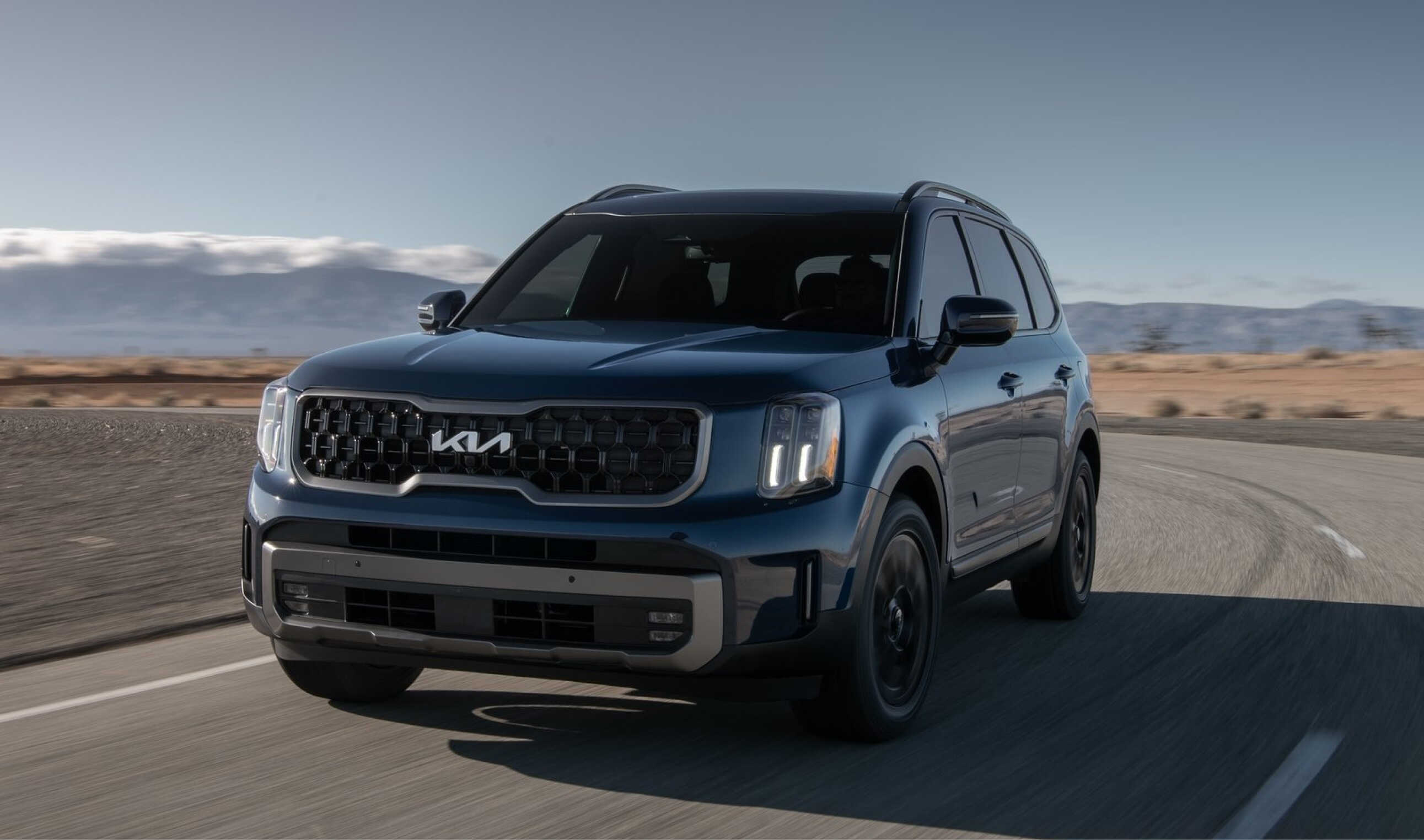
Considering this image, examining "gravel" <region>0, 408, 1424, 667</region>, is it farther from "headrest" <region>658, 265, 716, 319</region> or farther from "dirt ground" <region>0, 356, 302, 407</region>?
"dirt ground" <region>0, 356, 302, 407</region>

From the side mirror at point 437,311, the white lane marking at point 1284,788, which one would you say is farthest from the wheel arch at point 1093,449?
the side mirror at point 437,311

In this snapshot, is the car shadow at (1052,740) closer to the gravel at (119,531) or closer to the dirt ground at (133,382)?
the gravel at (119,531)

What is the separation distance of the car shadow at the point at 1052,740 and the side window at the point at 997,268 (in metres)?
1.58

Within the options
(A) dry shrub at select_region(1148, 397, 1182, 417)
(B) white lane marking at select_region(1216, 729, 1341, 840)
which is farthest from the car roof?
(A) dry shrub at select_region(1148, 397, 1182, 417)

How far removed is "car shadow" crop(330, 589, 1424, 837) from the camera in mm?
4590

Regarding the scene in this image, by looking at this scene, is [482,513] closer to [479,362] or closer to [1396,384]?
[479,362]

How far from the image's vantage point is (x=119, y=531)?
36.3 ft

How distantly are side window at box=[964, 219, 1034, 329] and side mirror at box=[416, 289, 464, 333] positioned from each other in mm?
2258

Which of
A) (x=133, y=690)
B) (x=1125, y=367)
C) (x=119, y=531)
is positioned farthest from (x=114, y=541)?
(x=1125, y=367)

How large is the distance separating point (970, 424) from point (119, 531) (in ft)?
23.5

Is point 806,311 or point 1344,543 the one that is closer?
point 806,311

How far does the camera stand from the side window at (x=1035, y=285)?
25.7ft

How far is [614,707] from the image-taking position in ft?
18.7

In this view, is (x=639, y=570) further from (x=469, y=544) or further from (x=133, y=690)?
(x=133, y=690)
